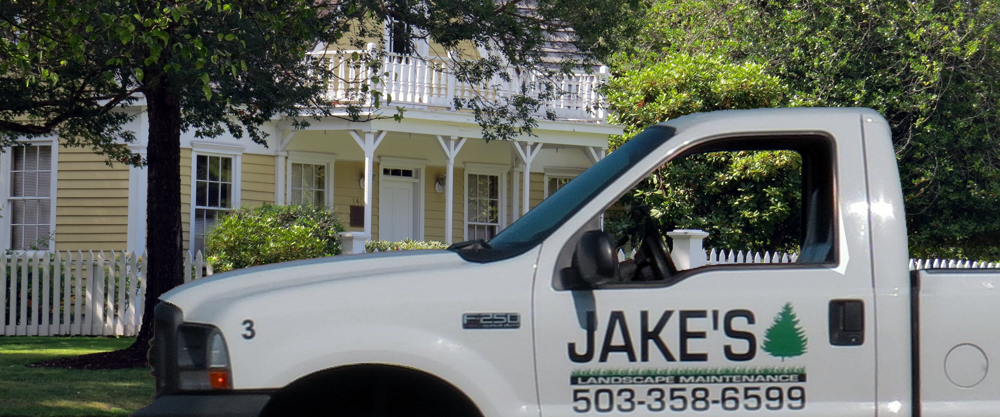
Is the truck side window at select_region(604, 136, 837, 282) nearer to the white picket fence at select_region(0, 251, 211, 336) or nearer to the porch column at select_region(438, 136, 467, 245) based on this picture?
the porch column at select_region(438, 136, 467, 245)

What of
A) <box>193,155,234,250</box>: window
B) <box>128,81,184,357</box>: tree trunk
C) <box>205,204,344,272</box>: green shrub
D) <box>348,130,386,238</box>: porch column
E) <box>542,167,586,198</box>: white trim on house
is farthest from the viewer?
<box>542,167,586,198</box>: white trim on house

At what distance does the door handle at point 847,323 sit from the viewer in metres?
3.71

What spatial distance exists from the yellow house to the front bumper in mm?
12586

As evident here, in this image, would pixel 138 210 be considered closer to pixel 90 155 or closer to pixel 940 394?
pixel 90 155

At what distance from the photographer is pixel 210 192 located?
750 inches

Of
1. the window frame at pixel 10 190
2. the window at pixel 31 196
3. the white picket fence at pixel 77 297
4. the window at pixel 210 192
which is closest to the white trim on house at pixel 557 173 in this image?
the window at pixel 210 192

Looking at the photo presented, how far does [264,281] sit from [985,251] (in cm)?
2172

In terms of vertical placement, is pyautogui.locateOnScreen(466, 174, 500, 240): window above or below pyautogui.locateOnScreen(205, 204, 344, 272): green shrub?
above

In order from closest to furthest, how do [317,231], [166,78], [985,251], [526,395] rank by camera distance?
[526,395], [166,78], [317,231], [985,251]

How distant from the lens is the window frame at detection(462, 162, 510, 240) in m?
22.2

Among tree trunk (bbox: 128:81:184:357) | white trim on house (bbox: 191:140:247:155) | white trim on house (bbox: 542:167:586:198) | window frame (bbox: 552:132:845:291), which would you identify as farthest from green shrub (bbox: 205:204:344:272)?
window frame (bbox: 552:132:845:291)

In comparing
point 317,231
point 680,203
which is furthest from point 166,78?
point 680,203

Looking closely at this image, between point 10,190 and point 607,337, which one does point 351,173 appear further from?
point 607,337

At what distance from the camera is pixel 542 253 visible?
379 centimetres
